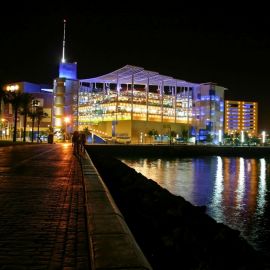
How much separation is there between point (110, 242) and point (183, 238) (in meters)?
2.31

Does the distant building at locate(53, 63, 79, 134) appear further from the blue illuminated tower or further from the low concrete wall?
the low concrete wall

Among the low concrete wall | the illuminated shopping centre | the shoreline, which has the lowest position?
the shoreline

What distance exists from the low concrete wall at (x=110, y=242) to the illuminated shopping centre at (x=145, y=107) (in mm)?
112412

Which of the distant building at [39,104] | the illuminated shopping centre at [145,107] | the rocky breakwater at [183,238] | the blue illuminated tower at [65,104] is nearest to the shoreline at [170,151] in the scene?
the illuminated shopping centre at [145,107]

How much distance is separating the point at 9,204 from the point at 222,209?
12.4 metres

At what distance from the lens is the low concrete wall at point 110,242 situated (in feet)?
16.2

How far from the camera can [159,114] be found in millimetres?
137000

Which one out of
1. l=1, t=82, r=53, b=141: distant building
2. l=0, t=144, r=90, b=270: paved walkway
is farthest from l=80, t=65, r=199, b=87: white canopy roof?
l=0, t=144, r=90, b=270: paved walkway

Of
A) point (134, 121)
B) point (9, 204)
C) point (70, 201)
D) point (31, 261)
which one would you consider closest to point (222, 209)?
point (70, 201)

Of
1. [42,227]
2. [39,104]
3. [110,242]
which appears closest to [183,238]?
[110,242]

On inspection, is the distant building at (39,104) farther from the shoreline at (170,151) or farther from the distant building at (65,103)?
the shoreline at (170,151)

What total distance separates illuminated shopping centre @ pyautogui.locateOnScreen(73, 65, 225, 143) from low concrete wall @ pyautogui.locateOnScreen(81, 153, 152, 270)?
112 meters

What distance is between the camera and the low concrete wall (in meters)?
4.94

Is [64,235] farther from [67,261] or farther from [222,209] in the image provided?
[222,209]
